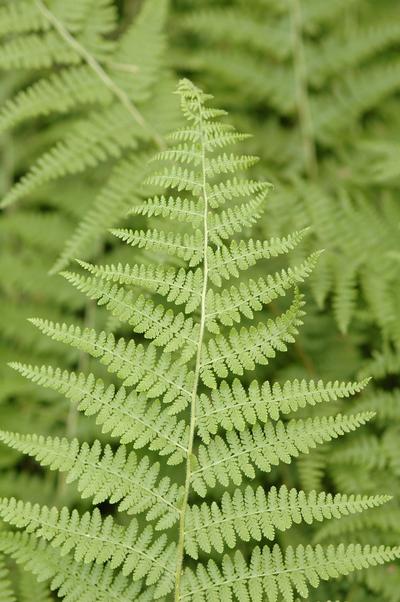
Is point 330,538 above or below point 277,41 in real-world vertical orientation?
below

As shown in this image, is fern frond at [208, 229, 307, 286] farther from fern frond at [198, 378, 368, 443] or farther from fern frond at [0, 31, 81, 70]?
fern frond at [0, 31, 81, 70]

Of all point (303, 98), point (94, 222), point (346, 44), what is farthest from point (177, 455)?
point (346, 44)

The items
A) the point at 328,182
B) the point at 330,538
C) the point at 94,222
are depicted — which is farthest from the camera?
the point at 328,182

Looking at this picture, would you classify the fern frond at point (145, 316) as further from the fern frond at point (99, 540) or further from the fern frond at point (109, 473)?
the fern frond at point (99, 540)

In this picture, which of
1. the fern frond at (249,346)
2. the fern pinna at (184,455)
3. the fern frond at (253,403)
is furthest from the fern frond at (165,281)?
the fern frond at (253,403)

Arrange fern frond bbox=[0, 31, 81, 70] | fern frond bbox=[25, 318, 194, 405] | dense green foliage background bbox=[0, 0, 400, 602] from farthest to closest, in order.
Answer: fern frond bbox=[0, 31, 81, 70] < dense green foliage background bbox=[0, 0, 400, 602] < fern frond bbox=[25, 318, 194, 405]

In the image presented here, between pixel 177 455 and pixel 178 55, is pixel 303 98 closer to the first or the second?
pixel 178 55

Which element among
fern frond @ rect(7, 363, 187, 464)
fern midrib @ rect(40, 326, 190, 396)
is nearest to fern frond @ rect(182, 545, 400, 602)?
fern frond @ rect(7, 363, 187, 464)
